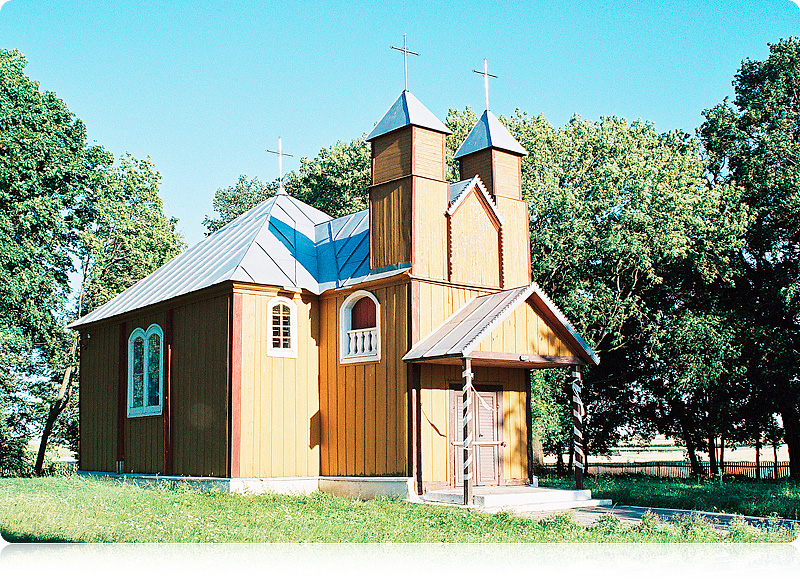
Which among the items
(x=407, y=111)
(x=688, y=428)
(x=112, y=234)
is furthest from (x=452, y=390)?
(x=112, y=234)

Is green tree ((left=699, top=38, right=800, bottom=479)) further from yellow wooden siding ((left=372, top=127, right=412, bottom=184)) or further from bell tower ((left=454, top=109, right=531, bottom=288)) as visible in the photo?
yellow wooden siding ((left=372, top=127, right=412, bottom=184))

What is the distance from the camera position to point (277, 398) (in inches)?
715

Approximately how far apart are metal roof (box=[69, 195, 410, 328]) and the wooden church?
77 mm

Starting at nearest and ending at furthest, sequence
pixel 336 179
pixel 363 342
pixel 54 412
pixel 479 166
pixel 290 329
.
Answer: pixel 363 342, pixel 290 329, pixel 479 166, pixel 54 412, pixel 336 179

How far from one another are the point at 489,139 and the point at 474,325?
5.66 meters

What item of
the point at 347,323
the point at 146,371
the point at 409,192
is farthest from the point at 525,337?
the point at 146,371

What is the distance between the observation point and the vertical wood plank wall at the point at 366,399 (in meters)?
16.9

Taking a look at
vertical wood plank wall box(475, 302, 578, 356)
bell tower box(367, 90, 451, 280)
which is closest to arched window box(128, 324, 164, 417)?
bell tower box(367, 90, 451, 280)

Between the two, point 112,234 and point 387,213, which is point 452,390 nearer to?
point 387,213

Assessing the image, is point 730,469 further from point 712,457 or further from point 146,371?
point 146,371

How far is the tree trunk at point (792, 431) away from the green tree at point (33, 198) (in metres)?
25.3

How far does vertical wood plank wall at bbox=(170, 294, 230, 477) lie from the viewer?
1791cm

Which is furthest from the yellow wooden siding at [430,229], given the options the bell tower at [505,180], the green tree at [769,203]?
the green tree at [769,203]

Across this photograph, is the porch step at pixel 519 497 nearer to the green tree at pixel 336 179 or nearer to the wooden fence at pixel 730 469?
the wooden fence at pixel 730 469
